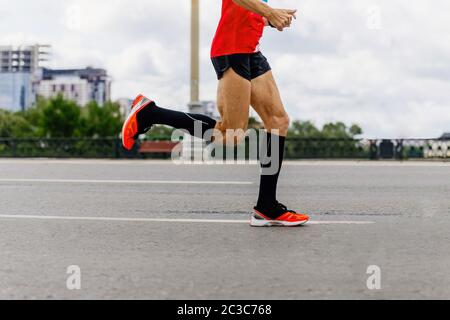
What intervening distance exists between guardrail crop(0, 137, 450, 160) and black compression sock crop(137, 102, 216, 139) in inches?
497

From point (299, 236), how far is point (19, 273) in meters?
1.79

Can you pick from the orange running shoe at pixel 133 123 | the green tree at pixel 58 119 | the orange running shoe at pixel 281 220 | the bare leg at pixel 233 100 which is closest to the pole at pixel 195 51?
the orange running shoe at pixel 133 123

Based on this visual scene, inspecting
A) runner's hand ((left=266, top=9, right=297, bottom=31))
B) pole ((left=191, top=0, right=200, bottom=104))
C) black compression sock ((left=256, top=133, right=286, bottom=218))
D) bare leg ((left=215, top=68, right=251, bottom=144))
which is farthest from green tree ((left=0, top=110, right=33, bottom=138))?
runner's hand ((left=266, top=9, right=297, bottom=31))

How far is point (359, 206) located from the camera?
19.2 ft

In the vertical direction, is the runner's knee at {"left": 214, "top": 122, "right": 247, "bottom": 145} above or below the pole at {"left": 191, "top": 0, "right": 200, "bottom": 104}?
below

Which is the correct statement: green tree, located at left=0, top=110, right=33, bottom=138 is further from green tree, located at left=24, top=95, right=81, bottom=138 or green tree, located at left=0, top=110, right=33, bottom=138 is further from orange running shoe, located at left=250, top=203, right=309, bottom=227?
orange running shoe, located at left=250, top=203, right=309, bottom=227

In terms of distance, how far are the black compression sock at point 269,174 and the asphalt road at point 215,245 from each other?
0.20 metres

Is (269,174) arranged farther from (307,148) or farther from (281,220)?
(307,148)

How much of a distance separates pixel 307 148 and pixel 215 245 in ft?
49.0

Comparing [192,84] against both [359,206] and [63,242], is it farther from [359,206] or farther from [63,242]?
[63,242]

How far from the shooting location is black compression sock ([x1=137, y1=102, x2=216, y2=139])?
16.6ft

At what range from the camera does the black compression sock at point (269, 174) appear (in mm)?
4715

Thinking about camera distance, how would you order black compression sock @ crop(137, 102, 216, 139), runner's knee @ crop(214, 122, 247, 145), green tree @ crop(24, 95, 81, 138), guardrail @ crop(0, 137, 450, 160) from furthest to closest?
green tree @ crop(24, 95, 81, 138) → guardrail @ crop(0, 137, 450, 160) → black compression sock @ crop(137, 102, 216, 139) → runner's knee @ crop(214, 122, 247, 145)
